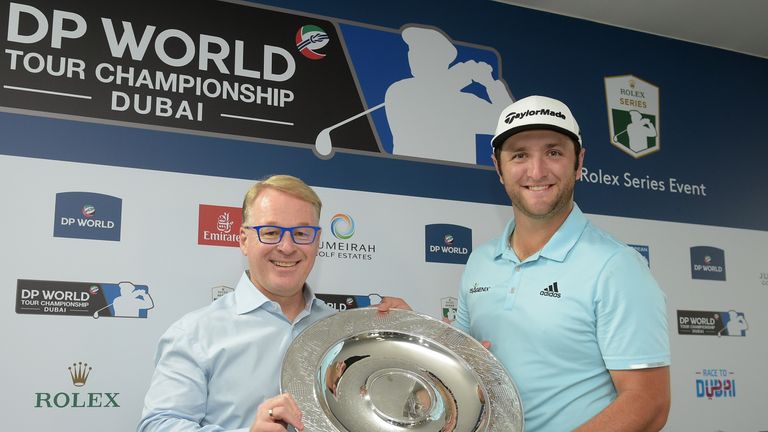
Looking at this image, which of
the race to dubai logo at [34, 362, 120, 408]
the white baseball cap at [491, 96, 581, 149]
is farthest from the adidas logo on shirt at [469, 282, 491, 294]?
the race to dubai logo at [34, 362, 120, 408]

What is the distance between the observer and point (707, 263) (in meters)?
3.72

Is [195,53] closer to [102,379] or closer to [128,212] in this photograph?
[128,212]

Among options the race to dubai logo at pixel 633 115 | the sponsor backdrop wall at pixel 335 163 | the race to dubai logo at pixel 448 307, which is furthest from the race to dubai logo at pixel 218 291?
the race to dubai logo at pixel 633 115

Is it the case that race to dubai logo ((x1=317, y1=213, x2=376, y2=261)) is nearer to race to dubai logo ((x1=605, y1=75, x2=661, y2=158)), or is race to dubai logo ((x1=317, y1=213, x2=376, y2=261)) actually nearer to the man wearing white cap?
the man wearing white cap

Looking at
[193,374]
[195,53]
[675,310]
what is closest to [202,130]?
[195,53]

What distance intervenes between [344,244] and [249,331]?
3.73 feet

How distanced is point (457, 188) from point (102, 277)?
1.52 metres

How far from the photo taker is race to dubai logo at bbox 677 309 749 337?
361 cm

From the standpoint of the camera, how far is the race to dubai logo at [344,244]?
294 centimetres

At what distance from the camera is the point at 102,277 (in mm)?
2564

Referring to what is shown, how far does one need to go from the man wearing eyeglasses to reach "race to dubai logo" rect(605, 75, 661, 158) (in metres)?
2.15

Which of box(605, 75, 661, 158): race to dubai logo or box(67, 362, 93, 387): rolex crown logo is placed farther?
box(605, 75, 661, 158): race to dubai logo

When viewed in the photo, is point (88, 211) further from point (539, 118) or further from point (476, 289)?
point (539, 118)

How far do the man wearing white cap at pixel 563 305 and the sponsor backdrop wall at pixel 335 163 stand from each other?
70 cm
